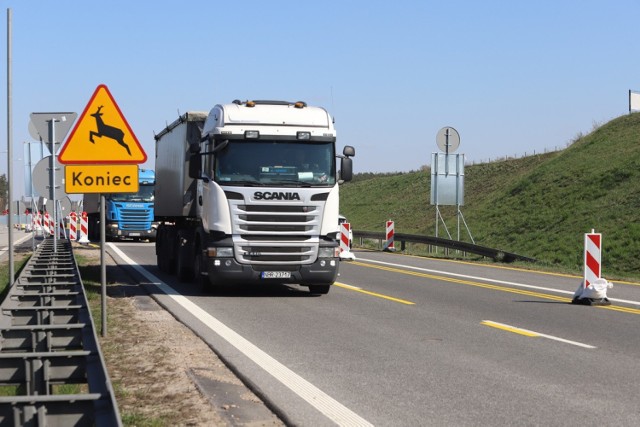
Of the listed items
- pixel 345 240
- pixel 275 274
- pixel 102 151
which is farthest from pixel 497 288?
pixel 345 240

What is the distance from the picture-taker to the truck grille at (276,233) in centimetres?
1541

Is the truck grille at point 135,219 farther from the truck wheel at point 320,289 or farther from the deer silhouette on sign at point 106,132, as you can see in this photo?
the deer silhouette on sign at point 106,132

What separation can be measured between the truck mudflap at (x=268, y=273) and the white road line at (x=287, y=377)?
151 centimetres

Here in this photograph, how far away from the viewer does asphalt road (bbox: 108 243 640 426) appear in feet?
22.6

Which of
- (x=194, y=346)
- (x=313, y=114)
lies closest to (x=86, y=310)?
(x=194, y=346)

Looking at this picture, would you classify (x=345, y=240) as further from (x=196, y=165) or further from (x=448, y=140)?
(x=196, y=165)

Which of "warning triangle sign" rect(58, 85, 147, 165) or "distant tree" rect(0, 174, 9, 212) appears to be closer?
"warning triangle sign" rect(58, 85, 147, 165)

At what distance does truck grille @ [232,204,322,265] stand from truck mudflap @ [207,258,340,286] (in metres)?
0.11

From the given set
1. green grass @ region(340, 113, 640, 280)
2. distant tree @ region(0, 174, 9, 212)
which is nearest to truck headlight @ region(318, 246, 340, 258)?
green grass @ region(340, 113, 640, 280)

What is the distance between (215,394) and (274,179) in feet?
27.3

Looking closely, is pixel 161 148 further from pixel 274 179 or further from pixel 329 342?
pixel 329 342

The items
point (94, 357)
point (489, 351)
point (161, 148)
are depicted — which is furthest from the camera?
point (161, 148)

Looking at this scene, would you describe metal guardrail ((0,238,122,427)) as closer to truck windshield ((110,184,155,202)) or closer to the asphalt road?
the asphalt road

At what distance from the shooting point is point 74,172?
33.9 ft
